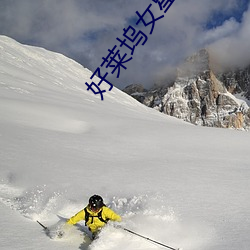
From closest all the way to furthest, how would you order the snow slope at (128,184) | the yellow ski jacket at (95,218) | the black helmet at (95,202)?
the snow slope at (128,184) < the black helmet at (95,202) < the yellow ski jacket at (95,218)

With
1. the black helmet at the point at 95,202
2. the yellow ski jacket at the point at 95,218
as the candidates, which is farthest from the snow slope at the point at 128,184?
the black helmet at the point at 95,202

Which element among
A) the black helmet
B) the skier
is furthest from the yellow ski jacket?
Answer: the black helmet

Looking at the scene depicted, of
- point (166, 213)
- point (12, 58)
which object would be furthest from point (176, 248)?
point (12, 58)

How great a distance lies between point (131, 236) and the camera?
5609 millimetres

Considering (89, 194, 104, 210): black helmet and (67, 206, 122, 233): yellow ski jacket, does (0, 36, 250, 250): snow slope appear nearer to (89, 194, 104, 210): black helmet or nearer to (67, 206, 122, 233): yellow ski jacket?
(67, 206, 122, 233): yellow ski jacket

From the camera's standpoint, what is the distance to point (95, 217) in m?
5.96

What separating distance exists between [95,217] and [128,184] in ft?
7.62

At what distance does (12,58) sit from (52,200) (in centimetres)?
4800

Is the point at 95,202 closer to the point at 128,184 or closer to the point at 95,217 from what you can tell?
the point at 95,217

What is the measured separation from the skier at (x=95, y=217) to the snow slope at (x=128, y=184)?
234 millimetres

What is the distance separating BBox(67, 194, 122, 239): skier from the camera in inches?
231

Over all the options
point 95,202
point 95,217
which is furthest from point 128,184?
point 95,202

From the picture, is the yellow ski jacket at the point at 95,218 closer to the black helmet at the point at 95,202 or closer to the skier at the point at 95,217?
the skier at the point at 95,217

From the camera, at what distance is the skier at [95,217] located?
5.86 m
